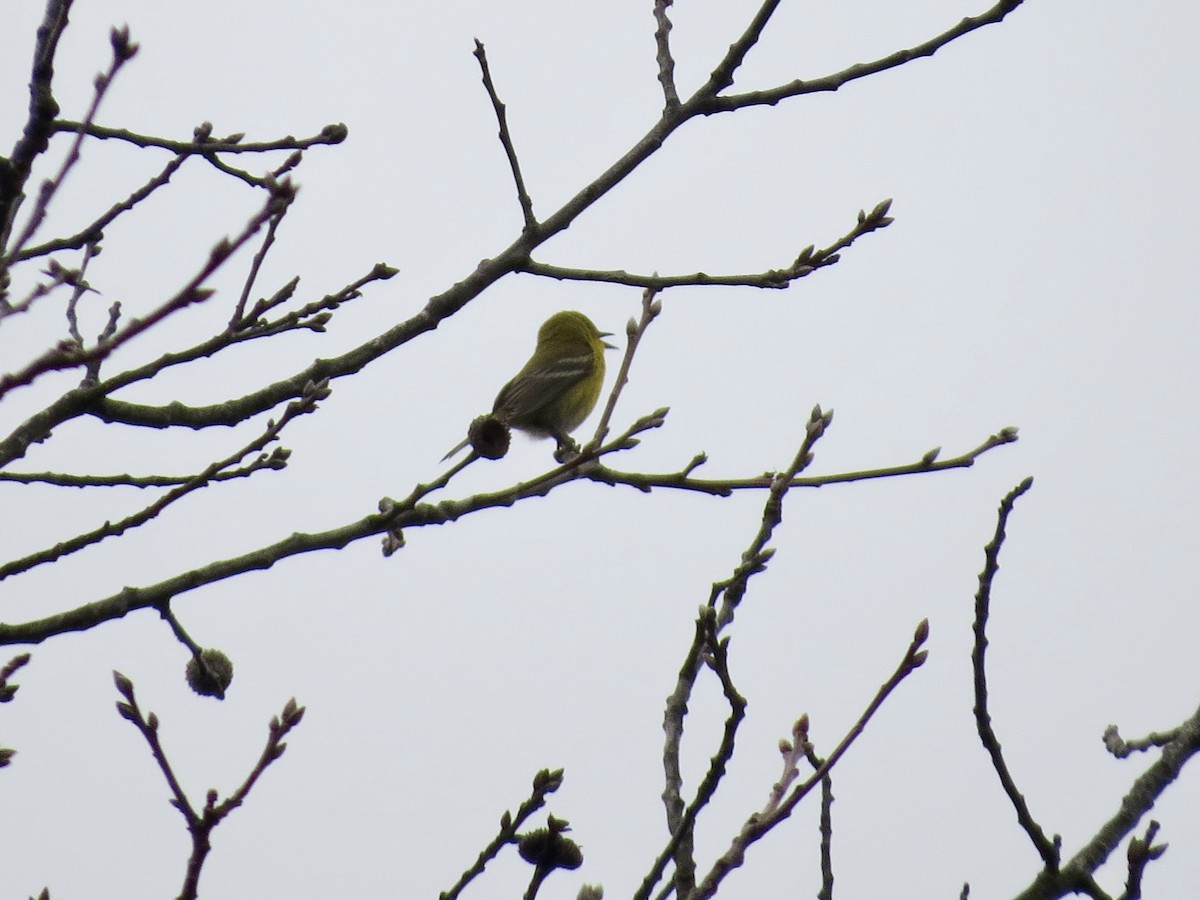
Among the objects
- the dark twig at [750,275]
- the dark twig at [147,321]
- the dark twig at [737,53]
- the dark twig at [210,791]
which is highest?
the dark twig at [737,53]

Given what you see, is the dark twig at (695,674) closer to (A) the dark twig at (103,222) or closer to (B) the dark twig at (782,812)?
(B) the dark twig at (782,812)

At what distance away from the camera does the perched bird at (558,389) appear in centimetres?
921

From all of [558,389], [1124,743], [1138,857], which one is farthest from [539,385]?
[1138,857]

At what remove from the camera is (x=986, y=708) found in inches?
89.0

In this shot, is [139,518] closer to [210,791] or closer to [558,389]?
[210,791]

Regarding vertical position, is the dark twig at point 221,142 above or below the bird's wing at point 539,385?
below

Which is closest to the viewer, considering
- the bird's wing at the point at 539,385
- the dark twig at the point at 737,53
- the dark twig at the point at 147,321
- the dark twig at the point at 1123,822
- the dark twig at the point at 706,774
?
the dark twig at the point at 147,321

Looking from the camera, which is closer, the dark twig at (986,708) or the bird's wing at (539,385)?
the dark twig at (986,708)

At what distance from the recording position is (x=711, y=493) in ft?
9.96

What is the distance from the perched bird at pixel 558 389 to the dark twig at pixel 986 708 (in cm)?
651

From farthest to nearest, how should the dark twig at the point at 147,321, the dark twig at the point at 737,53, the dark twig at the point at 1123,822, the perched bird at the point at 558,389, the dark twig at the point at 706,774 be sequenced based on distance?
the perched bird at the point at 558,389 → the dark twig at the point at 737,53 → the dark twig at the point at 1123,822 → the dark twig at the point at 706,774 → the dark twig at the point at 147,321

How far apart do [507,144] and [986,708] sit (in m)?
1.73

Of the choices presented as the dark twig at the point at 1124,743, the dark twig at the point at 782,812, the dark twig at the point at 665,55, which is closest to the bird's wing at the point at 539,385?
the dark twig at the point at 665,55

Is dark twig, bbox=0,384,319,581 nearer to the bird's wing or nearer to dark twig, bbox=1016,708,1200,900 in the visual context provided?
dark twig, bbox=1016,708,1200,900
